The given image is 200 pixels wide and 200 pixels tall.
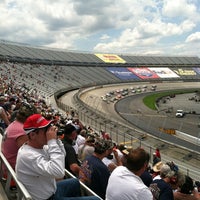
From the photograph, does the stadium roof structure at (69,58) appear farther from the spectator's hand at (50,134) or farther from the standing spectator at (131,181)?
the standing spectator at (131,181)

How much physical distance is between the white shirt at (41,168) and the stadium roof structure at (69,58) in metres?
77.0

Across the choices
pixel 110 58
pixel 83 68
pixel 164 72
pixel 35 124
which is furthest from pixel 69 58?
pixel 35 124

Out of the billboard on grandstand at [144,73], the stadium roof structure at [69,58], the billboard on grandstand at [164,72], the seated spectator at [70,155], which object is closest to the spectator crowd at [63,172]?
the seated spectator at [70,155]

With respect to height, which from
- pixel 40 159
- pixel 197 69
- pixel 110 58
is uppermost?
pixel 110 58

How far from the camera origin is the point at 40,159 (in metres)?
3.90

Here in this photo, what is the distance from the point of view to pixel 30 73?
71.9m

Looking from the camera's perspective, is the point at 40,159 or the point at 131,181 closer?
the point at 131,181

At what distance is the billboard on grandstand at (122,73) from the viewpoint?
97.6 metres

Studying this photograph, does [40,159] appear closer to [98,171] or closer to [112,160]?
[98,171]

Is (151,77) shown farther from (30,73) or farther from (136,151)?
(136,151)

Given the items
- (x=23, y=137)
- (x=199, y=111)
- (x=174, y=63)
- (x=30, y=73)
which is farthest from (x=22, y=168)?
(x=174, y=63)

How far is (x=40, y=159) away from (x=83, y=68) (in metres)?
93.4

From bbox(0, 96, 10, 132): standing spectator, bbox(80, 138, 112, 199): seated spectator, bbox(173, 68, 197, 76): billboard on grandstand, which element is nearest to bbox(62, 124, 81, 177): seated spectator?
bbox(80, 138, 112, 199): seated spectator

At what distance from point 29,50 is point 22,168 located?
309 ft
